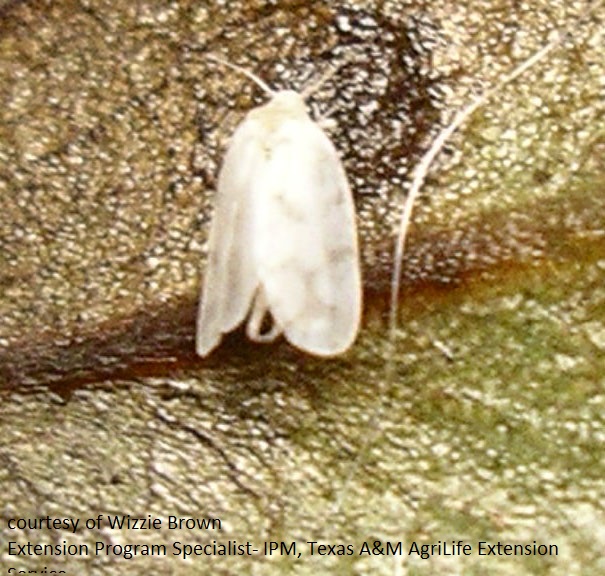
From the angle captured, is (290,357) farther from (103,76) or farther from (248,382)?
(103,76)

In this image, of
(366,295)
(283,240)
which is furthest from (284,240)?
(366,295)

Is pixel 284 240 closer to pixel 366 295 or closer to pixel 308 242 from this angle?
pixel 308 242

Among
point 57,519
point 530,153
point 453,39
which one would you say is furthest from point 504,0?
point 57,519

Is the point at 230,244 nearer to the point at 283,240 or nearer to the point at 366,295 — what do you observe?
the point at 283,240
